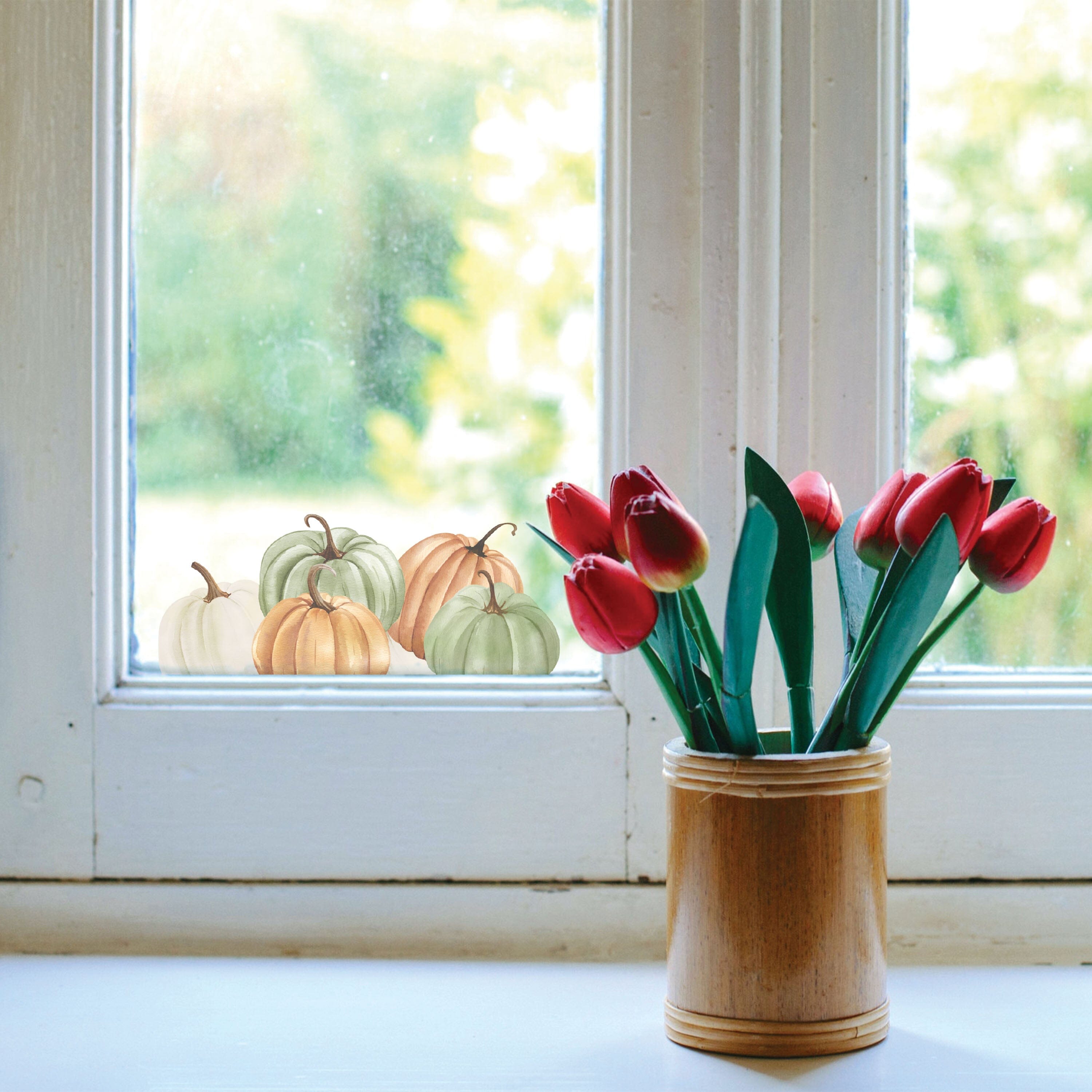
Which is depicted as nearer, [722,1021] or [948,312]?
[722,1021]

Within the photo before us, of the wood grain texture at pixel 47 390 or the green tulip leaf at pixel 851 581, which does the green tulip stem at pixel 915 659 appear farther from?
the wood grain texture at pixel 47 390

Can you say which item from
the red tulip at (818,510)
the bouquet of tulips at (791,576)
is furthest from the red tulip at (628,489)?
the red tulip at (818,510)

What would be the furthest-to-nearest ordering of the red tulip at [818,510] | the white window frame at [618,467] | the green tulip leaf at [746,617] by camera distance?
the white window frame at [618,467] < the red tulip at [818,510] < the green tulip leaf at [746,617]

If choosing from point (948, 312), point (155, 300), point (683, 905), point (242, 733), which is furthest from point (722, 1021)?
point (155, 300)

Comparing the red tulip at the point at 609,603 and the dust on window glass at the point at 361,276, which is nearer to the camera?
the red tulip at the point at 609,603

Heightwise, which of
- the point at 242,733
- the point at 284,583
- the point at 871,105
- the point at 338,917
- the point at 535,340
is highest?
the point at 871,105

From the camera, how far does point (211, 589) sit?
76 cm

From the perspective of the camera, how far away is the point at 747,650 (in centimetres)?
51

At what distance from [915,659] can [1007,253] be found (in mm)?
361

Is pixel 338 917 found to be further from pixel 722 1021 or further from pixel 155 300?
pixel 155 300

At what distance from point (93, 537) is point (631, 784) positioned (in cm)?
42

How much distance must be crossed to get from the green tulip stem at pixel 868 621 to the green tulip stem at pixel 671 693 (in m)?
0.10

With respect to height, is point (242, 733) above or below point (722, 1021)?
above

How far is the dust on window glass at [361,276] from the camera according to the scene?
765 millimetres
